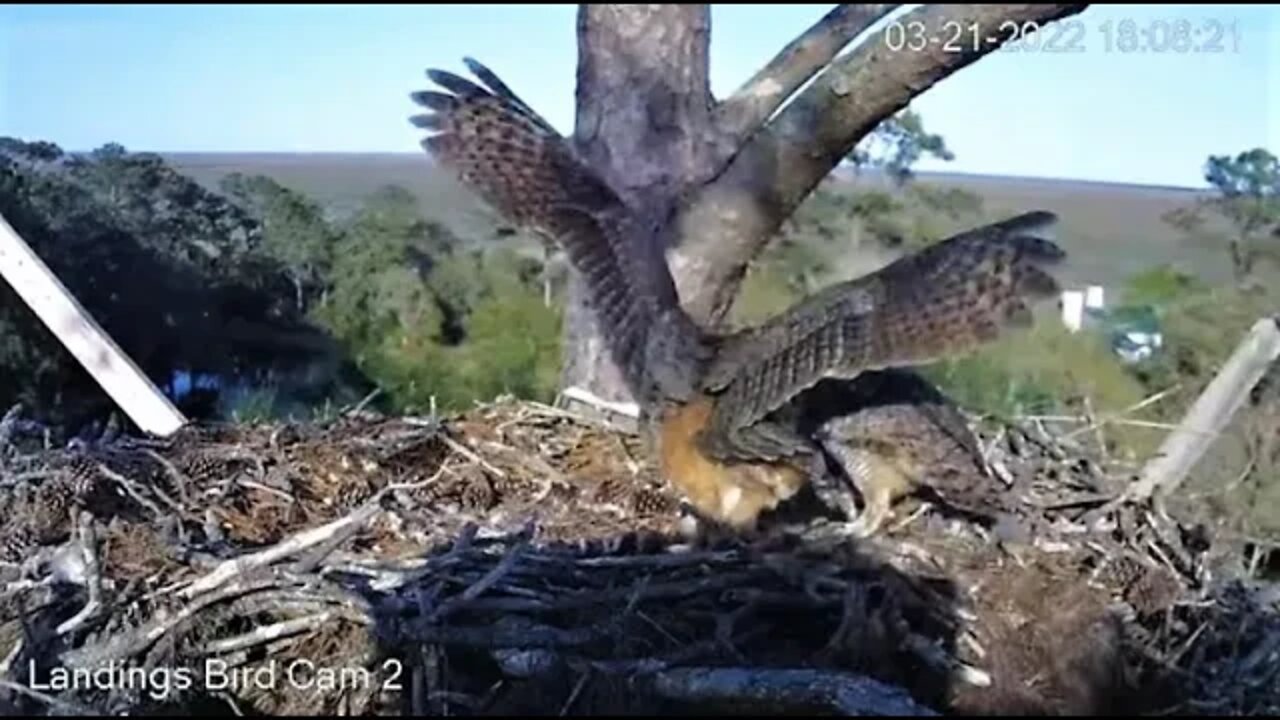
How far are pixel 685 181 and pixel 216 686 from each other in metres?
1.99

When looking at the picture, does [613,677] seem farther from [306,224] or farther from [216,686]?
[306,224]

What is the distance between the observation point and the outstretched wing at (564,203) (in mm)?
3426

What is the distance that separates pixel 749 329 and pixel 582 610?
3.07 ft

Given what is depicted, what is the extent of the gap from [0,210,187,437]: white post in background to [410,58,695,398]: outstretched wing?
107cm

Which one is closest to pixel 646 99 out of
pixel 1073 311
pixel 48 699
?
pixel 1073 311

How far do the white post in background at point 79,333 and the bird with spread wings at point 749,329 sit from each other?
1.07 m

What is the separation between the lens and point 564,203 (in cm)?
362

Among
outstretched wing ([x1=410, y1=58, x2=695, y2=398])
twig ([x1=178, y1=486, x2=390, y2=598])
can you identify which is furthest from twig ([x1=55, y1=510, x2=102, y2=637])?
outstretched wing ([x1=410, y1=58, x2=695, y2=398])

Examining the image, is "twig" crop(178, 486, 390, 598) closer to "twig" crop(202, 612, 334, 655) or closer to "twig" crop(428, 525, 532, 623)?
"twig" crop(202, 612, 334, 655)

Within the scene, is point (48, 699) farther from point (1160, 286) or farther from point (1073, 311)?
point (1160, 286)

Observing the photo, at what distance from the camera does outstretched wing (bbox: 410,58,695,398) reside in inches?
135

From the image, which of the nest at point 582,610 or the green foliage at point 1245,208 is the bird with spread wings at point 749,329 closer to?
the nest at point 582,610

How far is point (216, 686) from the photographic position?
2529 mm

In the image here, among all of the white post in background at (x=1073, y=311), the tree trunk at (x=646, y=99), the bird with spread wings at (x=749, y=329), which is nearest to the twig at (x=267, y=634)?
the bird with spread wings at (x=749, y=329)
